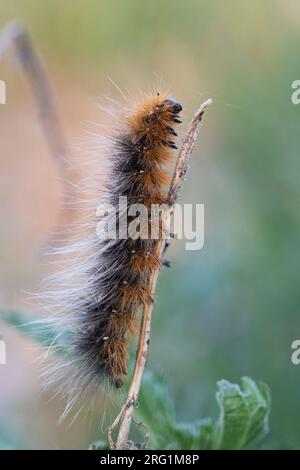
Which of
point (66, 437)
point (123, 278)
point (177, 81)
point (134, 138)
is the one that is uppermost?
point (177, 81)

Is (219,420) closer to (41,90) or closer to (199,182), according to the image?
(41,90)

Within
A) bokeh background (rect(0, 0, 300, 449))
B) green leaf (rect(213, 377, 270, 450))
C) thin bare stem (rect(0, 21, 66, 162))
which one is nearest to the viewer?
green leaf (rect(213, 377, 270, 450))

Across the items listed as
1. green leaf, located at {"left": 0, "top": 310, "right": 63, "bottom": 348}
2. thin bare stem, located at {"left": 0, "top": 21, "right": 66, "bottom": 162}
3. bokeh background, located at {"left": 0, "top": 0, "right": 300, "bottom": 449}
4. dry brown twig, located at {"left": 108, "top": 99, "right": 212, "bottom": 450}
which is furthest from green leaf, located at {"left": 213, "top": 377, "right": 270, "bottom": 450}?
thin bare stem, located at {"left": 0, "top": 21, "right": 66, "bottom": 162}

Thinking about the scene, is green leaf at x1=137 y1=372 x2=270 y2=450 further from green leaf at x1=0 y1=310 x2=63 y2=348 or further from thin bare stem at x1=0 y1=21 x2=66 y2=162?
thin bare stem at x1=0 y1=21 x2=66 y2=162

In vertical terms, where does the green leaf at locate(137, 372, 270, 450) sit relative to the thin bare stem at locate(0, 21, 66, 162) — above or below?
below
